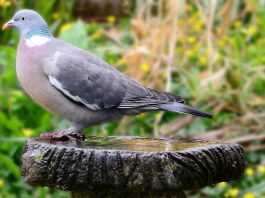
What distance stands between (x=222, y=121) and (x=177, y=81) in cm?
68

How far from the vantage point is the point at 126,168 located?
8.69 feet

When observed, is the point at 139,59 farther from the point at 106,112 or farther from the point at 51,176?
the point at 51,176

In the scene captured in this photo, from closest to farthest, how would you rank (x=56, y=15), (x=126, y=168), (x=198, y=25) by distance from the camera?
1. (x=126, y=168)
2. (x=198, y=25)
3. (x=56, y=15)

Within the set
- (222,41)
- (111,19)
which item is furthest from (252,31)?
(111,19)

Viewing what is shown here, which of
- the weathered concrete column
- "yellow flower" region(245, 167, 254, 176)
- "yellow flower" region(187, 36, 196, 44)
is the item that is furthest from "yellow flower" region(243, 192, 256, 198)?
the weathered concrete column

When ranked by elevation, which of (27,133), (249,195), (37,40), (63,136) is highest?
(37,40)

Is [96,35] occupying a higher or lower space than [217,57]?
lower

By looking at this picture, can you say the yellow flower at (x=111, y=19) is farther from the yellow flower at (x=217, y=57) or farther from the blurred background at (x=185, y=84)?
the yellow flower at (x=217, y=57)

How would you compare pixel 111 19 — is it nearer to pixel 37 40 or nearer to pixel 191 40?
pixel 191 40

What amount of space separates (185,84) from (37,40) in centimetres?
254

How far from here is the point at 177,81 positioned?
20.9ft

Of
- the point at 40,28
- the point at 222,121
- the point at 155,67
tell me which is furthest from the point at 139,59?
the point at 40,28

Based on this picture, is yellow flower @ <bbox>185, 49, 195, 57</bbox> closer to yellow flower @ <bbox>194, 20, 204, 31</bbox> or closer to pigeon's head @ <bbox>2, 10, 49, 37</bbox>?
yellow flower @ <bbox>194, 20, 204, 31</bbox>

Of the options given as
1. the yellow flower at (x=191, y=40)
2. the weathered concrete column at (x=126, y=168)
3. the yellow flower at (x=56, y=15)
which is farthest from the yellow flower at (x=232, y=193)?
the yellow flower at (x=56, y=15)
